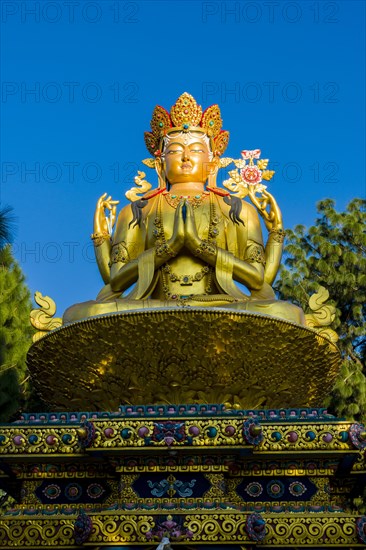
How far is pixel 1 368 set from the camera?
48.2ft

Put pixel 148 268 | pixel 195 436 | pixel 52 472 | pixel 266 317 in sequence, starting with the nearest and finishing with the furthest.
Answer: pixel 195 436 → pixel 52 472 → pixel 266 317 → pixel 148 268

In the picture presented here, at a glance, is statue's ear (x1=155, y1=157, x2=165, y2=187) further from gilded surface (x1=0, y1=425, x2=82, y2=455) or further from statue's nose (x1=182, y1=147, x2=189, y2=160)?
gilded surface (x1=0, y1=425, x2=82, y2=455)

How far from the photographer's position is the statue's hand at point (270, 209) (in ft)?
34.6

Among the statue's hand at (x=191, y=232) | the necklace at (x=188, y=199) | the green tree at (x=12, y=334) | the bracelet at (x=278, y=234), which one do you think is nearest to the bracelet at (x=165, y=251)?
the statue's hand at (x=191, y=232)

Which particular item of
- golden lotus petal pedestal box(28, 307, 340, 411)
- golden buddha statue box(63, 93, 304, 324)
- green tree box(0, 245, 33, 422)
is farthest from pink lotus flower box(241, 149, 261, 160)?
green tree box(0, 245, 33, 422)

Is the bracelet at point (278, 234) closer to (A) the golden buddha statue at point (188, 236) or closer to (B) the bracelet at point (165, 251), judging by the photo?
(A) the golden buddha statue at point (188, 236)

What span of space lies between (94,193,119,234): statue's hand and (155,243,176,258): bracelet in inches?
50.2

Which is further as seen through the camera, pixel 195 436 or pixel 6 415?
pixel 6 415

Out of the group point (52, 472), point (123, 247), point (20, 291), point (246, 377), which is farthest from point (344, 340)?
point (52, 472)

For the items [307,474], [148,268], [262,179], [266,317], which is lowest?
[307,474]

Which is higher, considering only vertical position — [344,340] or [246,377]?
[344,340]

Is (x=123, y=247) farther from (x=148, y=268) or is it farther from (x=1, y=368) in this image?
(x=1, y=368)

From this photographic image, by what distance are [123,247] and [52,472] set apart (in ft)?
11.1

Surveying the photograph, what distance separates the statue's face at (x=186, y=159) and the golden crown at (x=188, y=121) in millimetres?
145
